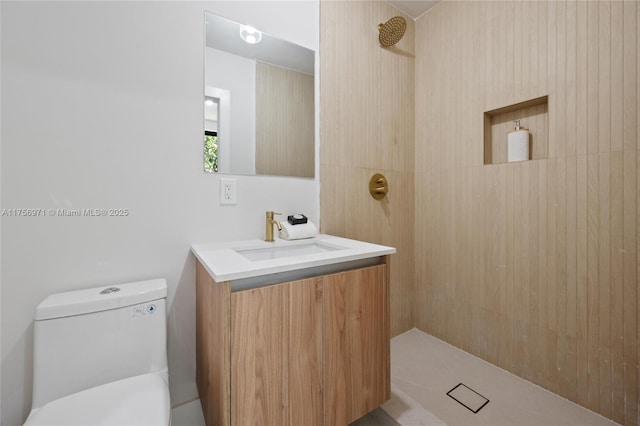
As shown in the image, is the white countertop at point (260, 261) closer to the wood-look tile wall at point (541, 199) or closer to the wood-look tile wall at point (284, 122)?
the wood-look tile wall at point (284, 122)

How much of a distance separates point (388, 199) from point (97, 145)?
1654mm

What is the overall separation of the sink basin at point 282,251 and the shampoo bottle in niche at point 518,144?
118 centimetres

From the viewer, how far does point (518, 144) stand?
1562 millimetres

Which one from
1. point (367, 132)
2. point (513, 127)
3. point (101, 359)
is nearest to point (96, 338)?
point (101, 359)

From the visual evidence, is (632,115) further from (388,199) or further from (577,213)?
(388,199)

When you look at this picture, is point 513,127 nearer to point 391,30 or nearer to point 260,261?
point 391,30

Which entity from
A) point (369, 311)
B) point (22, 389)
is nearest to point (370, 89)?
point (369, 311)

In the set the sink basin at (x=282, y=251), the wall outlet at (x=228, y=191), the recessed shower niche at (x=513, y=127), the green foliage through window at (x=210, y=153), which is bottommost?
the sink basin at (x=282, y=251)

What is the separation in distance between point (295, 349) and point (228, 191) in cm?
80

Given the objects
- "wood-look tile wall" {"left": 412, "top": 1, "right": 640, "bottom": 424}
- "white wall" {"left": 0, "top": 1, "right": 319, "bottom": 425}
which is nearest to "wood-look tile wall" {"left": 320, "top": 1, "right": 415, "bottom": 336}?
"wood-look tile wall" {"left": 412, "top": 1, "right": 640, "bottom": 424}

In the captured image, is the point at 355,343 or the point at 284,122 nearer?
the point at 355,343

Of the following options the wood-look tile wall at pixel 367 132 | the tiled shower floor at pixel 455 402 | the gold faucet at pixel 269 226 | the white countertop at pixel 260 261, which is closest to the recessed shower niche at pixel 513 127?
the wood-look tile wall at pixel 367 132

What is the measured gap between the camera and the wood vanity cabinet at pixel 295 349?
85 cm

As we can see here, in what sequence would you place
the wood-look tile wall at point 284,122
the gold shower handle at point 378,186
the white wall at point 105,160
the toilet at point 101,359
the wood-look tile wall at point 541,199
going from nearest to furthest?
the toilet at point 101,359
the white wall at point 105,160
the wood-look tile wall at point 541,199
the wood-look tile wall at point 284,122
the gold shower handle at point 378,186
